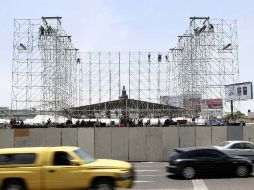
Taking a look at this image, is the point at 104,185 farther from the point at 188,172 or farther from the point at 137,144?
the point at 137,144

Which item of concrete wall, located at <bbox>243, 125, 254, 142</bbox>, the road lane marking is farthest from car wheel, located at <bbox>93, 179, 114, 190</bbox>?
concrete wall, located at <bbox>243, 125, 254, 142</bbox>

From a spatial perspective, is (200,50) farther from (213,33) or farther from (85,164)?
(85,164)

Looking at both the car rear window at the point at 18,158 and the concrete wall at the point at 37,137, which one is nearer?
the car rear window at the point at 18,158

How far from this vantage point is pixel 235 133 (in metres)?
29.6

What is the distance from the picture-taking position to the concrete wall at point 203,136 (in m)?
29.2

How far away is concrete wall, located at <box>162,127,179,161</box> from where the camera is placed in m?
28.6

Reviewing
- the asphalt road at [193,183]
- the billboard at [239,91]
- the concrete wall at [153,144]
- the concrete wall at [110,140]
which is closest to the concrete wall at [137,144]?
the concrete wall at [110,140]

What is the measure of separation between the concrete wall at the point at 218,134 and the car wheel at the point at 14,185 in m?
18.6

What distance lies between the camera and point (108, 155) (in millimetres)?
28281

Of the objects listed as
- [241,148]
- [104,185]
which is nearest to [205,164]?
[241,148]

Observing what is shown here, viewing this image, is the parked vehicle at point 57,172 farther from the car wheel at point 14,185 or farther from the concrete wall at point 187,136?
the concrete wall at point 187,136

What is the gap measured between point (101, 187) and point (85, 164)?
2.42 feet

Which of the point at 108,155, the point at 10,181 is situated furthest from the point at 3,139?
the point at 10,181

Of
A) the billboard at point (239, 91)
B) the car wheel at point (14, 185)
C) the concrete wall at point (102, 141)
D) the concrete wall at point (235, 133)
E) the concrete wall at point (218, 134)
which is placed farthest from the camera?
the billboard at point (239, 91)
